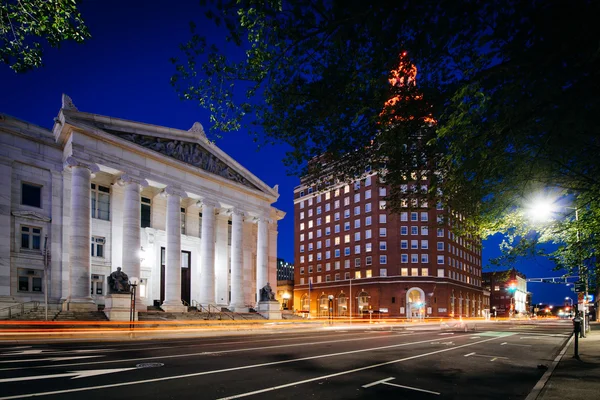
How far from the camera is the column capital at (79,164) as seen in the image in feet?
106

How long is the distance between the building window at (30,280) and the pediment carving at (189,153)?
43.9 ft

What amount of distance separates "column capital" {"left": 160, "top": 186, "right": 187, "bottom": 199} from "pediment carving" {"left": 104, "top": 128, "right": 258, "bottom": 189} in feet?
10.9

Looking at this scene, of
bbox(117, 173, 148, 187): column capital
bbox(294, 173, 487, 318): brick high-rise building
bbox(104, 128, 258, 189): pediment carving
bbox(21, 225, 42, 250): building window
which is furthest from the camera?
bbox(294, 173, 487, 318): brick high-rise building

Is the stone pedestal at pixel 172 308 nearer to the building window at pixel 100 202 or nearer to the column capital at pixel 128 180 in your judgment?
the building window at pixel 100 202

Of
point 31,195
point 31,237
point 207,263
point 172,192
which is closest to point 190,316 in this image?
point 207,263

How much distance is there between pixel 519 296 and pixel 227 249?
162963 mm

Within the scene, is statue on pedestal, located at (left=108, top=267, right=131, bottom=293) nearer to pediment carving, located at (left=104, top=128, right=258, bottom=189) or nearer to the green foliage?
pediment carving, located at (left=104, top=128, right=258, bottom=189)

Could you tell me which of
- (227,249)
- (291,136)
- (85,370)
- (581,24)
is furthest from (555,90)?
(227,249)

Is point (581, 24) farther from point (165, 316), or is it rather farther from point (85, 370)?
point (165, 316)

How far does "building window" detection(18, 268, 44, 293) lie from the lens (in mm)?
30828

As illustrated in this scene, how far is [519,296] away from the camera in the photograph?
17088 cm

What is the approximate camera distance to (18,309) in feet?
95.9

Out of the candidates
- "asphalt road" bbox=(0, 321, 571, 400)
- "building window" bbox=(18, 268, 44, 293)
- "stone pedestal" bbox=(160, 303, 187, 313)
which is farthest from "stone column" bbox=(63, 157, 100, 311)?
"asphalt road" bbox=(0, 321, 571, 400)

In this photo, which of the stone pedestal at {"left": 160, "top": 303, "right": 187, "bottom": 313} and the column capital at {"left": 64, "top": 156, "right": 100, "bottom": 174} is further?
the stone pedestal at {"left": 160, "top": 303, "right": 187, "bottom": 313}
